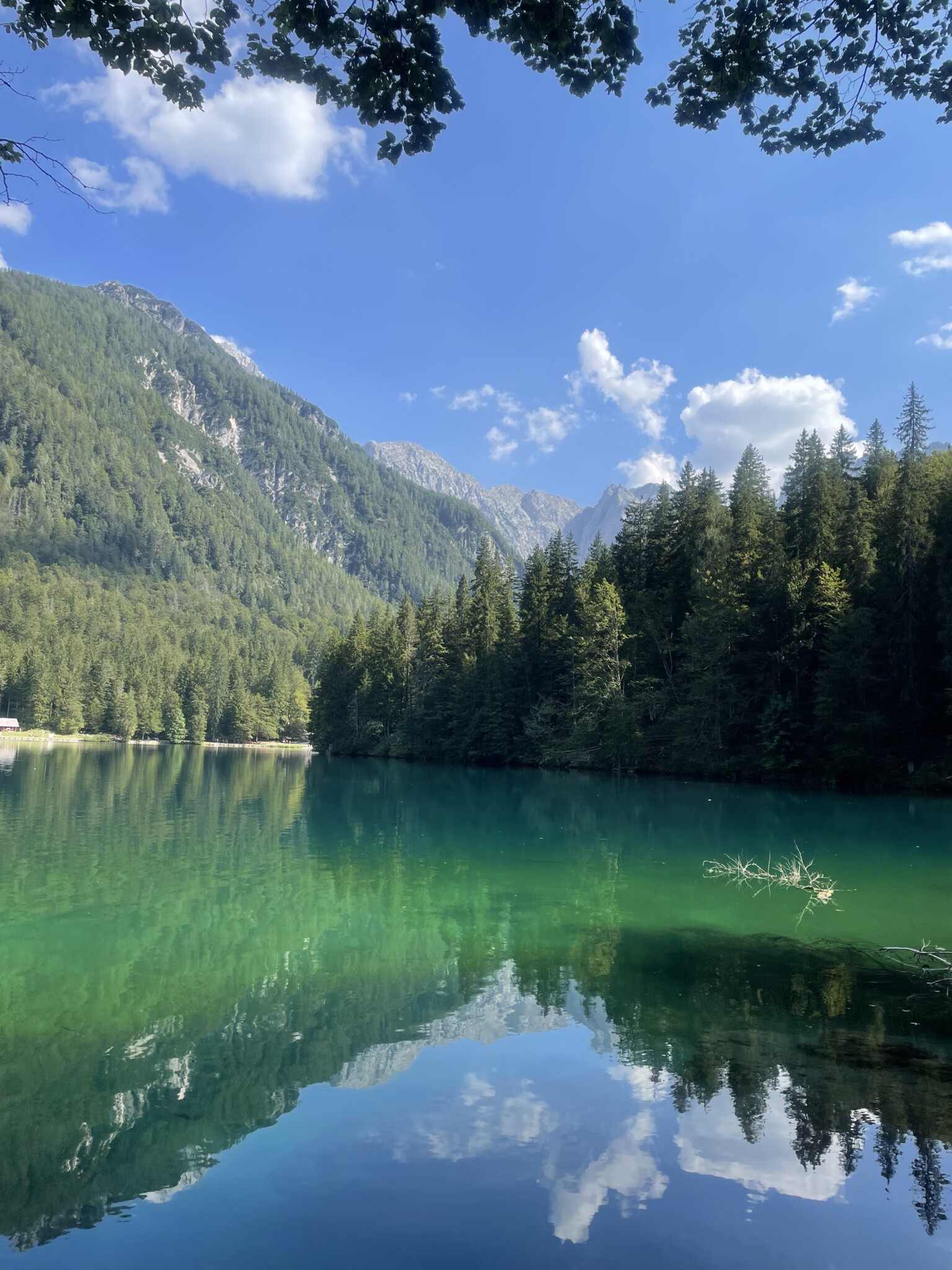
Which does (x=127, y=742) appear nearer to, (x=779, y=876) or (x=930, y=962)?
(x=779, y=876)

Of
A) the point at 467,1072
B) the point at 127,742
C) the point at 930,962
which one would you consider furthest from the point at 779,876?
the point at 127,742

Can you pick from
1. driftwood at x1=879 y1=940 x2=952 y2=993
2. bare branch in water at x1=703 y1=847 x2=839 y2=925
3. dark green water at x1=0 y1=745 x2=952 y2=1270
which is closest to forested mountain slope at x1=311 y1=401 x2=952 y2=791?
bare branch in water at x1=703 y1=847 x2=839 y2=925

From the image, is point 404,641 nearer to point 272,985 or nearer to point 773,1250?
point 272,985

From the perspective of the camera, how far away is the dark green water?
506 cm

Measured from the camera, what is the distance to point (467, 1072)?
769 cm

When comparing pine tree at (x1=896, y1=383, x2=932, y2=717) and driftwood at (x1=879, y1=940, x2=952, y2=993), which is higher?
pine tree at (x1=896, y1=383, x2=932, y2=717)

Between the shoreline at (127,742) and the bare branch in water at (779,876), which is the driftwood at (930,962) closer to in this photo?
the bare branch in water at (779,876)

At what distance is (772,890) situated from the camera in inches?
635

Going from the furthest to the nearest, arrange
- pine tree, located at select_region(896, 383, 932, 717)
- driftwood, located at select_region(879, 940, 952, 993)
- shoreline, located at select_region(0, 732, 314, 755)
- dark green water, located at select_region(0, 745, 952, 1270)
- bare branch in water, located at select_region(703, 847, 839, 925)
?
1. shoreline, located at select_region(0, 732, 314, 755)
2. pine tree, located at select_region(896, 383, 932, 717)
3. bare branch in water, located at select_region(703, 847, 839, 925)
4. driftwood, located at select_region(879, 940, 952, 993)
5. dark green water, located at select_region(0, 745, 952, 1270)

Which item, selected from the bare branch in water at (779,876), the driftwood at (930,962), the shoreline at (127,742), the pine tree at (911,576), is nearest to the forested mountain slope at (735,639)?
the pine tree at (911,576)

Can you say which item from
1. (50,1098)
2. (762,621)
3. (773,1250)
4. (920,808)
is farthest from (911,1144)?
(762,621)

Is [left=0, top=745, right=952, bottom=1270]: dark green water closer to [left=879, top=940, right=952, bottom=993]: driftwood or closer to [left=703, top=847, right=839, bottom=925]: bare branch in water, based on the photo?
[left=879, top=940, right=952, bottom=993]: driftwood

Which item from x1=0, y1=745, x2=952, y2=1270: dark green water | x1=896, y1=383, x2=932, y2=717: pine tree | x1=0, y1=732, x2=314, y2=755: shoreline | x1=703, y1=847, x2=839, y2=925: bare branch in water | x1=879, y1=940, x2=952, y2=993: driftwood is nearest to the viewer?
x1=0, y1=745, x2=952, y2=1270: dark green water

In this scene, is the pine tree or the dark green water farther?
the pine tree
